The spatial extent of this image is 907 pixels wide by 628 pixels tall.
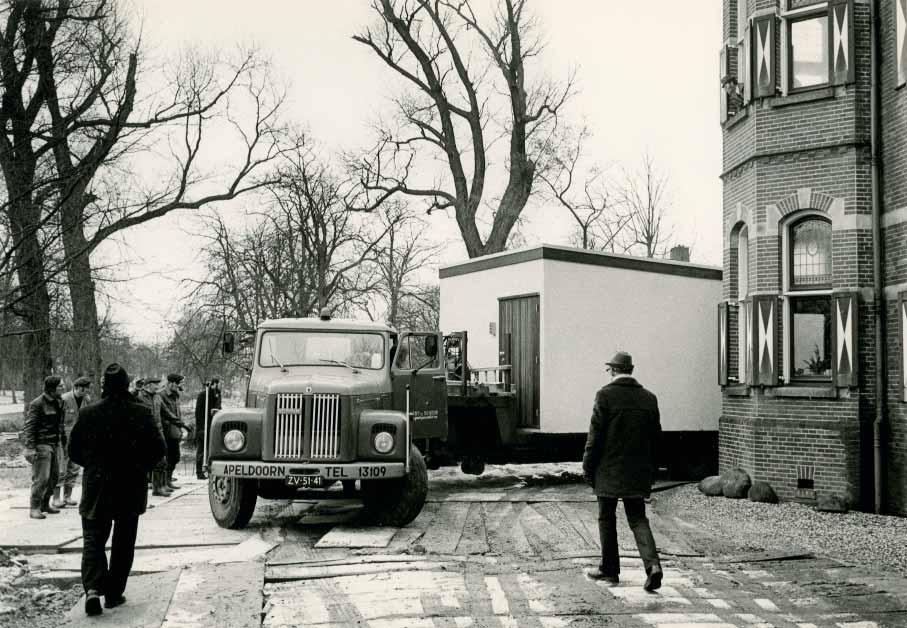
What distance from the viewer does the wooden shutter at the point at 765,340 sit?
13641 millimetres

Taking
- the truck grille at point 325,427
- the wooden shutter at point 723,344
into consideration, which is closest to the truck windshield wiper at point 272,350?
the truck grille at point 325,427

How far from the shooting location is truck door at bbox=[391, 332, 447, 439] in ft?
39.5

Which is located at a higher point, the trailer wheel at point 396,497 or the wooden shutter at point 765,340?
the wooden shutter at point 765,340

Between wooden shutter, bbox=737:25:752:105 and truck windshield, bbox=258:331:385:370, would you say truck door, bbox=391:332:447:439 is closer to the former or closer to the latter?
truck windshield, bbox=258:331:385:370

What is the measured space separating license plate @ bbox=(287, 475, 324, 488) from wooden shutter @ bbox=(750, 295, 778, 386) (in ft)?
22.6

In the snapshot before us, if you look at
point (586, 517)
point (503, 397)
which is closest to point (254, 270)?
point (503, 397)

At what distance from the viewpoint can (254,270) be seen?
22469mm

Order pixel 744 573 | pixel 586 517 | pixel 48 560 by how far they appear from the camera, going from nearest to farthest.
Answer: pixel 744 573, pixel 48 560, pixel 586 517

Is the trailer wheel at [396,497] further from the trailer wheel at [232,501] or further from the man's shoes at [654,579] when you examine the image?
the man's shoes at [654,579]

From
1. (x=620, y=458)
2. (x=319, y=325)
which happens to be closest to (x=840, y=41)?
(x=319, y=325)

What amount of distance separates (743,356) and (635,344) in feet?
6.99

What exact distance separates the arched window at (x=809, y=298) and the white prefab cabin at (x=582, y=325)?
2905mm

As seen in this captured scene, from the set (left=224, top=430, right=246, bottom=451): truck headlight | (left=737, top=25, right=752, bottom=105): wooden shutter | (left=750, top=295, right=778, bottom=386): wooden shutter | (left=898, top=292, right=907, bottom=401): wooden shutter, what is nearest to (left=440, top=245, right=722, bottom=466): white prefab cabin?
(left=750, top=295, right=778, bottom=386): wooden shutter

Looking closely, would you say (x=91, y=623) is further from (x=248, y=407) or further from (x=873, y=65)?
(x=873, y=65)
